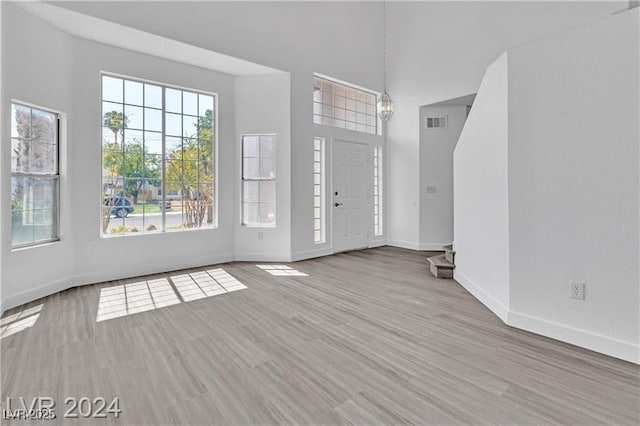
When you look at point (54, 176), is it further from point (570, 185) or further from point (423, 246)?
point (423, 246)

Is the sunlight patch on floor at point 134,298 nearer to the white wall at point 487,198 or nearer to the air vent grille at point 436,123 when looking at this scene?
the white wall at point 487,198

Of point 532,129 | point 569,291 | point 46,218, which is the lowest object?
point 569,291

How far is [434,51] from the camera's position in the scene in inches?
253

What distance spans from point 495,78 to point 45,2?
4.73m

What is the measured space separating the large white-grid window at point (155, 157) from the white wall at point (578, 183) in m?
4.41

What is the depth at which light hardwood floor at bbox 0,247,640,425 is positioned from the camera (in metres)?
1.79

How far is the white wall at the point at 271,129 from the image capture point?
18.3 ft

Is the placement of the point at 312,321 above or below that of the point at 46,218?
below

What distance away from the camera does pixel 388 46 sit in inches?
281

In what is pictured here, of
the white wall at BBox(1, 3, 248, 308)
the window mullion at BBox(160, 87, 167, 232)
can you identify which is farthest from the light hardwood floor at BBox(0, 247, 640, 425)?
the window mullion at BBox(160, 87, 167, 232)

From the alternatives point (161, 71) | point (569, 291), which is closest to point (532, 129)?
point (569, 291)

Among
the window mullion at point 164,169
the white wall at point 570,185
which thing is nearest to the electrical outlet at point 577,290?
the white wall at point 570,185

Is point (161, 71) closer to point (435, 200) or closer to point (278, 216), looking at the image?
point (278, 216)

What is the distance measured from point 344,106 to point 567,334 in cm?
542
